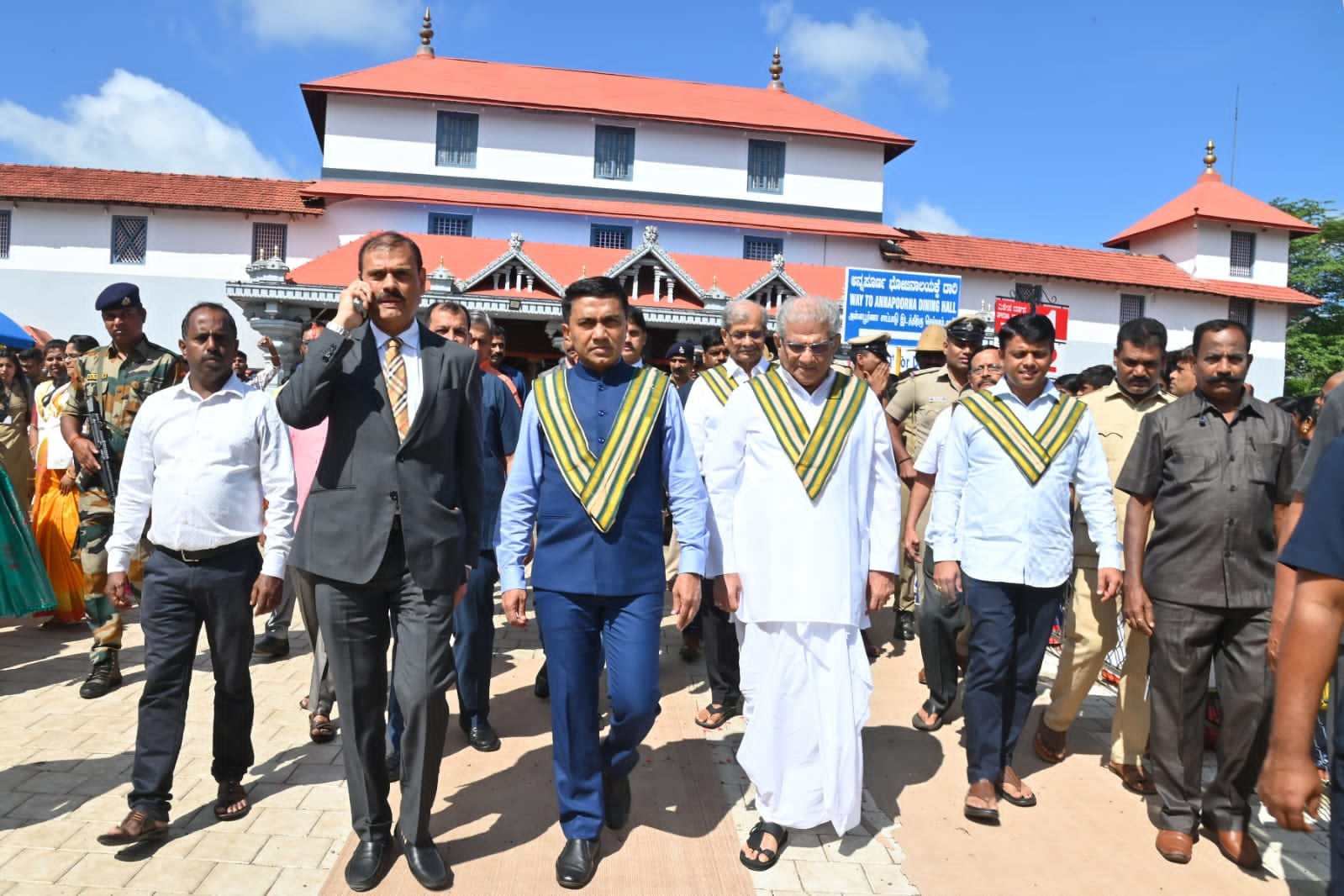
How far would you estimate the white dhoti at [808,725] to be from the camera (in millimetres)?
3625

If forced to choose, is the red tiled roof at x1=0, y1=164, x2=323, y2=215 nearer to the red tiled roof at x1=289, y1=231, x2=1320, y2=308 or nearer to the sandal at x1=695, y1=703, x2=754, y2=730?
the red tiled roof at x1=289, y1=231, x2=1320, y2=308

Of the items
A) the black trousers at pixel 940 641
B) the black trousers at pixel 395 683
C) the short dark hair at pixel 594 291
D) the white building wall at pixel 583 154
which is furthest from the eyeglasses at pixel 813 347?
the white building wall at pixel 583 154

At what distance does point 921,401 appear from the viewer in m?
6.66

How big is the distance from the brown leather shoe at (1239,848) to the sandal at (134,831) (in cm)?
Answer: 451

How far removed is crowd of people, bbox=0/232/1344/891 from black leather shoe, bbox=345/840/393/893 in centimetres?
1

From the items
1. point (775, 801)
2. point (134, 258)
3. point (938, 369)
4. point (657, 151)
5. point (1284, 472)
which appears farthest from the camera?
point (657, 151)

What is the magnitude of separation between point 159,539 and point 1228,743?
4724mm

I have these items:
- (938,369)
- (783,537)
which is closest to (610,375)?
(783,537)

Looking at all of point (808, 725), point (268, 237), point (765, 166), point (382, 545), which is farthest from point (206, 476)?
point (765, 166)

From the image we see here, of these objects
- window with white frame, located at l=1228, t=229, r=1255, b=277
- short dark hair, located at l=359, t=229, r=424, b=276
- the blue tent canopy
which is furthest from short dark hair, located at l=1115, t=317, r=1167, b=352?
window with white frame, located at l=1228, t=229, r=1255, b=277

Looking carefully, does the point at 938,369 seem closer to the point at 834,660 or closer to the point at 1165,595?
the point at 1165,595

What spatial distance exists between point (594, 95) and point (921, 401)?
26.7m

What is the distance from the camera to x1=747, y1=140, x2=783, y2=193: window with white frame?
1156 inches

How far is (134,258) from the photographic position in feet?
85.8
